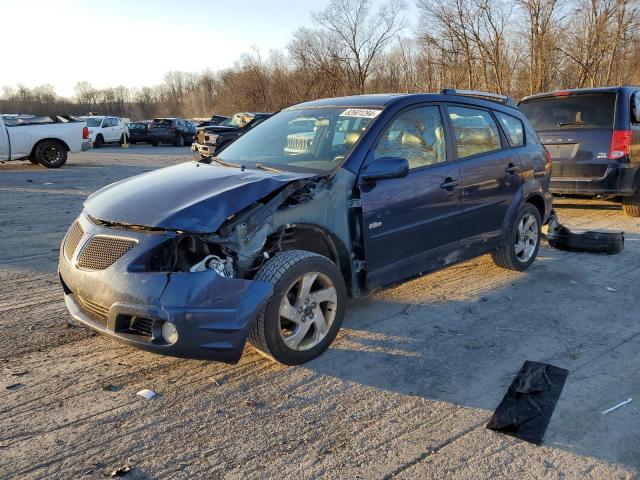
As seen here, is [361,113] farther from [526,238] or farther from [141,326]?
[526,238]

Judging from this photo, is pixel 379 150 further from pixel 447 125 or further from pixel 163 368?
pixel 163 368

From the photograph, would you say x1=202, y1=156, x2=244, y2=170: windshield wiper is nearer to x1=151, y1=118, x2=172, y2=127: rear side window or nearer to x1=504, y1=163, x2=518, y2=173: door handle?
x1=504, y1=163, x2=518, y2=173: door handle

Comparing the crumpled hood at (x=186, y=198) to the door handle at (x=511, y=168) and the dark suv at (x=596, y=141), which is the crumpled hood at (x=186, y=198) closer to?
the door handle at (x=511, y=168)

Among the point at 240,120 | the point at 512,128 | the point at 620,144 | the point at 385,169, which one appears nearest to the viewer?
the point at 385,169

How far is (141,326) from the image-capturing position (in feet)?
10.1

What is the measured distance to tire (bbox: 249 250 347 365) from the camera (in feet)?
10.6

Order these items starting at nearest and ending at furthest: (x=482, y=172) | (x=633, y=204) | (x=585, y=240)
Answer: (x=482, y=172), (x=585, y=240), (x=633, y=204)

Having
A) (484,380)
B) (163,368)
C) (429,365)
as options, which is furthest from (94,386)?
(484,380)

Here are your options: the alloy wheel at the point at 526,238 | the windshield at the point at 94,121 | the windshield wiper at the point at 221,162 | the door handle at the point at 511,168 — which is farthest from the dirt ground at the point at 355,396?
the windshield at the point at 94,121

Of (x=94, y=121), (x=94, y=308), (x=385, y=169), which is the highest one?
(x=94, y=121)

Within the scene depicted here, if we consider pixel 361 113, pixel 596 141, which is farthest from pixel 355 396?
pixel 596 141

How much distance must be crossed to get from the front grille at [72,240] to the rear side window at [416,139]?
2.15 m

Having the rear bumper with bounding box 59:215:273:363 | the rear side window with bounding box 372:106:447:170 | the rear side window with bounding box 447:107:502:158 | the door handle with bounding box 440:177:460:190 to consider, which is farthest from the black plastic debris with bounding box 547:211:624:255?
the rear bumper with bounding box 59:215:273:363

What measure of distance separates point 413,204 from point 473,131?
1207 millimetres
